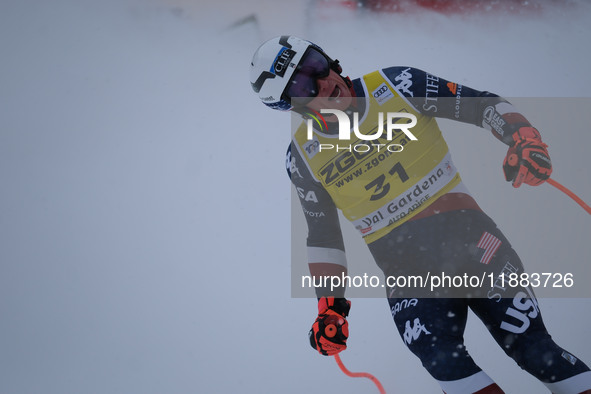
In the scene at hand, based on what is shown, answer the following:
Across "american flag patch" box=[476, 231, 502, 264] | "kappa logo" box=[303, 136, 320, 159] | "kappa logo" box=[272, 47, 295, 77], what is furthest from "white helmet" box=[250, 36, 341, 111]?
"american flag patch" box=[476, 231, 502, 264]

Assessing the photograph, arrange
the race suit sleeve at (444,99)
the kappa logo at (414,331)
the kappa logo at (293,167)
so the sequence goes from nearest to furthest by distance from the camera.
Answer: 1. the kappa logo at (414,331)
2. the race suit sleeve at (444,99)
3. the kappa logo at (293,167)

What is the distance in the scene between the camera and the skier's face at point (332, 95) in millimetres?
2072

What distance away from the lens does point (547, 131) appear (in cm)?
398

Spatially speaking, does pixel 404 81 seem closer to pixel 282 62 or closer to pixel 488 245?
pixel 282 62

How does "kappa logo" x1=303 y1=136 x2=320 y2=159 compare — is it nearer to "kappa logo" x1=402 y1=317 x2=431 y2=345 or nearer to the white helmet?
the white helmet

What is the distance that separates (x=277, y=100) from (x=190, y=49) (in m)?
2.51

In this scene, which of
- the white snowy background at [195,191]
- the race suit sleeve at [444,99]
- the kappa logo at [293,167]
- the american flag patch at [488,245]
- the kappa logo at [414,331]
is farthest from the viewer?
the white snowy background at [195,191]

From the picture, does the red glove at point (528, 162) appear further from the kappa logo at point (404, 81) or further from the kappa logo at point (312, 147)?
the kappa logo at point (312, 147)

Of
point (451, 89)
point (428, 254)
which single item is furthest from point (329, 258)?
point (451, 89)

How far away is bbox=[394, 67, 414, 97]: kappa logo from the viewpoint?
2.13m

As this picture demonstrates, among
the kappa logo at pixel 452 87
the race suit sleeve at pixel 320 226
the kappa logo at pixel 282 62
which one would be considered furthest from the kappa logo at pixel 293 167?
the kappa logo at pixel 452 87

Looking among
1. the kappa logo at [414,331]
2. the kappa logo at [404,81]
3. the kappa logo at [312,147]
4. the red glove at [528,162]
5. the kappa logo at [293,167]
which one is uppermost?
the kappa logo at [404,81]

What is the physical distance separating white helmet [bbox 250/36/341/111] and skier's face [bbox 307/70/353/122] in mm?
73

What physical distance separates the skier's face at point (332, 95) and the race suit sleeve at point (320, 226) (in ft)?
0.72
